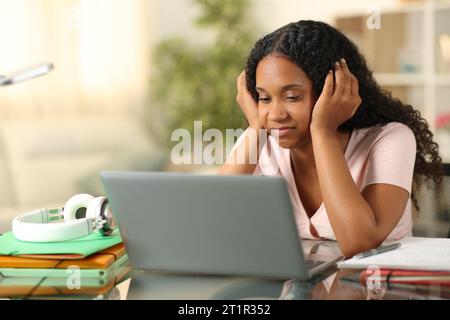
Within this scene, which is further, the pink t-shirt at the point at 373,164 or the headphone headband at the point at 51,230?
the pink t-shirt at the point at 373,164

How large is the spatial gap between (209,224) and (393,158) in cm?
50

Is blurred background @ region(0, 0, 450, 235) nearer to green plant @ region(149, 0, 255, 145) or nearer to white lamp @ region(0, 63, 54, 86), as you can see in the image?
green plant @ region(149, 0, 255, 145)

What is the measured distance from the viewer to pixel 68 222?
1134 mm

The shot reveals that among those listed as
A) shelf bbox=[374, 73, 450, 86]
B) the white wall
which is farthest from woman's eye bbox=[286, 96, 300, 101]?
the white wall

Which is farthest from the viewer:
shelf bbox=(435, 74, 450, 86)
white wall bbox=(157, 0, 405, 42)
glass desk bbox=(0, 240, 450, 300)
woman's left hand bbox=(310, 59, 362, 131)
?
white wall bbox=(157, 0, 405, 42)

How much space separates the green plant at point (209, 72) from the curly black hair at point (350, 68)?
2.73m

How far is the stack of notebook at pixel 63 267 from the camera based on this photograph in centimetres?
97

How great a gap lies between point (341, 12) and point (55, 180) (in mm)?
1977

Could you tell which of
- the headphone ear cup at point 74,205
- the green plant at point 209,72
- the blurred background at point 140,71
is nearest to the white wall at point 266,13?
the blurred background at point 140,71

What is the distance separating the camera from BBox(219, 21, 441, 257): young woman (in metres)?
1.20

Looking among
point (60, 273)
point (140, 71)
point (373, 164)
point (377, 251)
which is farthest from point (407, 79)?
point (60, 273)

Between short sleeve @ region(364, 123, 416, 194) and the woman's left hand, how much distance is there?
11 centimetres

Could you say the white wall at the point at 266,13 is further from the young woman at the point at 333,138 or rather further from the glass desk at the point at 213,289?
the glass desk at the point at 213,289
